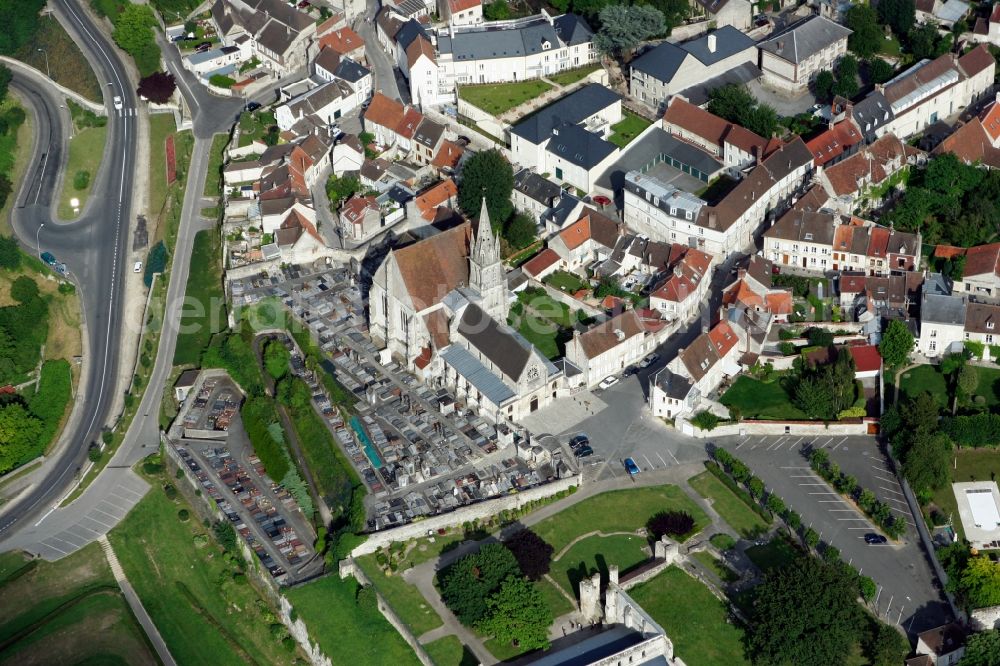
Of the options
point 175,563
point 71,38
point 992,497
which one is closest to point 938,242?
point 992,497

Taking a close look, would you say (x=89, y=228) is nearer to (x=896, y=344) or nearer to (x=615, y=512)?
(x=615, y=512)

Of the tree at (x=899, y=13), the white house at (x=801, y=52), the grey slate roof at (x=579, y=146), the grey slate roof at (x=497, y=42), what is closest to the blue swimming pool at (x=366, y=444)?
the grey slate roof at (x=579, y=146)

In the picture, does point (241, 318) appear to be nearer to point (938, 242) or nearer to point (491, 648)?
point (491, 648)

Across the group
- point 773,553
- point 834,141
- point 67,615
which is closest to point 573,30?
point 834,141

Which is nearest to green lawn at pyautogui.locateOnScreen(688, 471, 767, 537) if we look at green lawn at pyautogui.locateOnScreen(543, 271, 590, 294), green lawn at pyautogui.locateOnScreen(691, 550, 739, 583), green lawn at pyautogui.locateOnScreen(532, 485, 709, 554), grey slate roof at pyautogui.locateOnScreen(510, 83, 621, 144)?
green lawn at pyautogui.locateOnScreen(532, 485, 709, 554)

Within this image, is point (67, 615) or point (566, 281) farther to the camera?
point (566, 281)

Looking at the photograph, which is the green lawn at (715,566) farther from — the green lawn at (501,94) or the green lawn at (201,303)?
the green lawn at (501,94)
